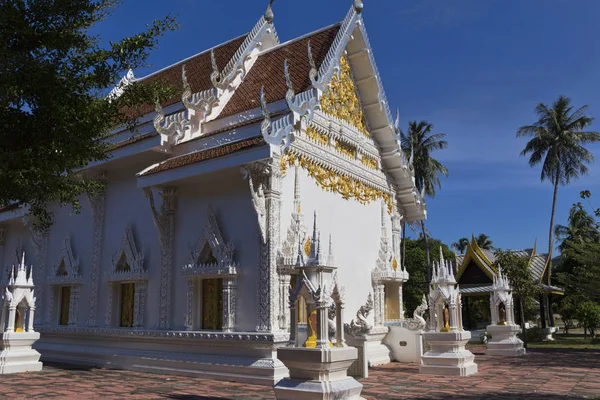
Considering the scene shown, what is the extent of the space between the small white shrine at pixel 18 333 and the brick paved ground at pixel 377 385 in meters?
0.46

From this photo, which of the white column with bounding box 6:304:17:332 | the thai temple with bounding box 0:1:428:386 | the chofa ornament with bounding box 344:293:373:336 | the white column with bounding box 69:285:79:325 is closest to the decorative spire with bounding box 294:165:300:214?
the thai temple with bounding box 0:1:428:386

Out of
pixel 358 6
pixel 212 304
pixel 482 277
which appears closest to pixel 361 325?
pixel 212 304

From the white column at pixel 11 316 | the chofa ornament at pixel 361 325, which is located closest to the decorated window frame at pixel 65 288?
the white column at pixel 11 316

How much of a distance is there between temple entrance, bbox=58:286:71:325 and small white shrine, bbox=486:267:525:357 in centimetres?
1047

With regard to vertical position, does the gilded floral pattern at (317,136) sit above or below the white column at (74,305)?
above

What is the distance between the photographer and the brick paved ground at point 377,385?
7.64 metres

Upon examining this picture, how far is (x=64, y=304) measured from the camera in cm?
1293

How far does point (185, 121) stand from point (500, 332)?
9686 millimetres

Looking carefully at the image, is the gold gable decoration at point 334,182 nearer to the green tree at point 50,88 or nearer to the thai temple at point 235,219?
the thai temple at point 235,219

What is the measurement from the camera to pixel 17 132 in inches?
287

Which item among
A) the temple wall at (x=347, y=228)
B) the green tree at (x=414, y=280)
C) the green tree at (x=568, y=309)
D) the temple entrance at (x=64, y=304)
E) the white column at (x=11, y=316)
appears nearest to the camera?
the temple wall at (x=347, y=228)

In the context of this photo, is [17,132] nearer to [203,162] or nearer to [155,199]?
[203,162]

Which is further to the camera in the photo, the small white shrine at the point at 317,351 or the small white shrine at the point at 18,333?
the small white shrine at the point at 18,333

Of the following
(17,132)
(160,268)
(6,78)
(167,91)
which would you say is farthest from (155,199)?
(6,78)
